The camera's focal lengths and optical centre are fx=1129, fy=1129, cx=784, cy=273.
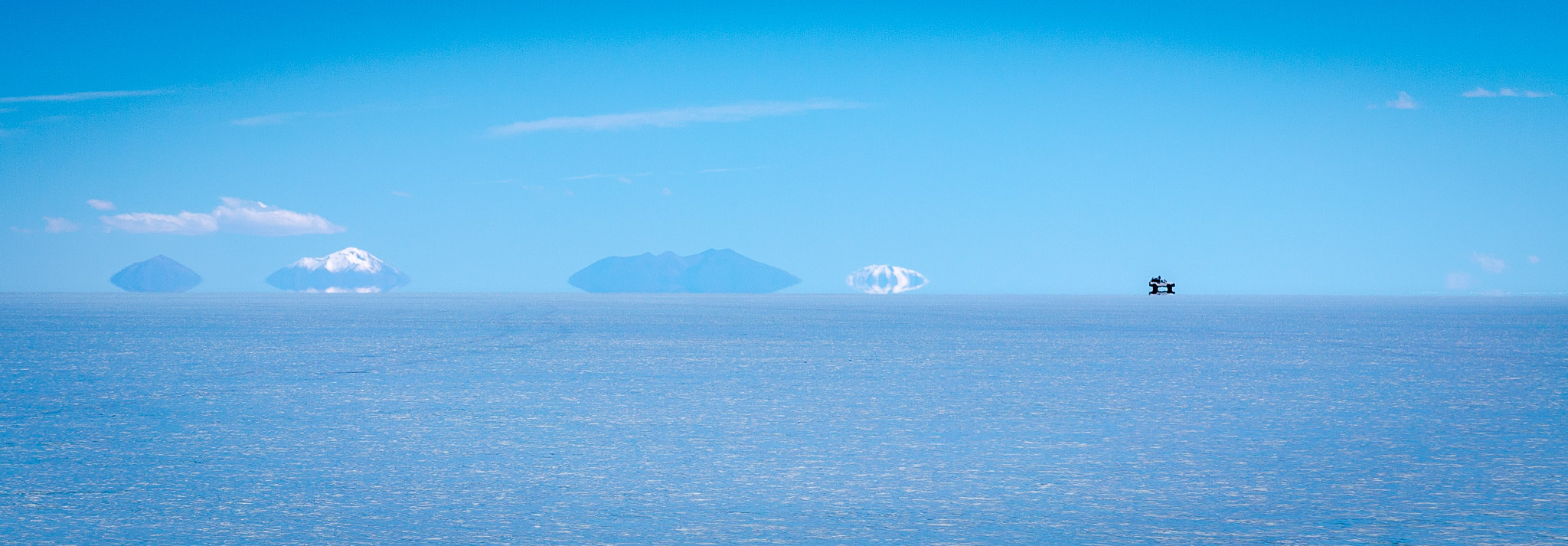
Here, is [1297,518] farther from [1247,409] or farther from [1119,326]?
[1119,326]

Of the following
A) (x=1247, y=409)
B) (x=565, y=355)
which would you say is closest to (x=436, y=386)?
(x=565, y=355)

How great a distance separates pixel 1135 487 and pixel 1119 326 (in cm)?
4141

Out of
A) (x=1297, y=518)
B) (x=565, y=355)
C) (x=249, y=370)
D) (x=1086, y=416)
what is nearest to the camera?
(x=1297, y=518)

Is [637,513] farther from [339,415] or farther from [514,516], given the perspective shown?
[339,415]

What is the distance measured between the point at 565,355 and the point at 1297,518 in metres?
20.5

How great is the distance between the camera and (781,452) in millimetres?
10664

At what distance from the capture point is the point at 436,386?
1759 cm

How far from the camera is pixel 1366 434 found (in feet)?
38.9

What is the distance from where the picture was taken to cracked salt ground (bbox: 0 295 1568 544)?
7.35m

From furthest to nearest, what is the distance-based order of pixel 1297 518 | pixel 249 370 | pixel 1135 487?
pixel 249 370
pixel 1135 487
pixel 1297 518

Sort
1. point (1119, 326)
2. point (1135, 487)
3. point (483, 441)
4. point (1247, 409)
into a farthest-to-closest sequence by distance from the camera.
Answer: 1. point (1119, 326)
2. point (1247, 409)
3. point (483, 441)
4. point (1135, 487)

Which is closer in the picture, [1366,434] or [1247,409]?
[1366,434]

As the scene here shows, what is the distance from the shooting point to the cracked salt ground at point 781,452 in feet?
24.1

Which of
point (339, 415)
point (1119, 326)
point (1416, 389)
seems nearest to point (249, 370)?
point (339, 415)
